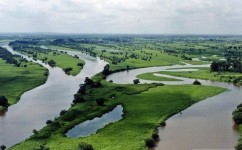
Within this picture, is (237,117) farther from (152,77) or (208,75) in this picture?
(208,75)

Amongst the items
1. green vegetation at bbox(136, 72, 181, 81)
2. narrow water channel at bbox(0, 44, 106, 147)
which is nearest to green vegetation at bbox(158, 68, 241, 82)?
green vegetation at bbox(136, 72, 181, 81)

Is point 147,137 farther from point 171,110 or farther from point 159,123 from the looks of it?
point 171,110

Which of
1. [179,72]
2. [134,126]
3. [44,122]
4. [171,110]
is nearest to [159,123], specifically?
[134,126]

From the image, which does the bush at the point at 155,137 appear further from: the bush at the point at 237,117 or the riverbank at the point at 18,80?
the riverbank at the point at 18,80

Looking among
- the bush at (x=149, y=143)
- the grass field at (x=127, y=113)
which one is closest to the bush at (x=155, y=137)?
the grass field at (x=127, y=113)

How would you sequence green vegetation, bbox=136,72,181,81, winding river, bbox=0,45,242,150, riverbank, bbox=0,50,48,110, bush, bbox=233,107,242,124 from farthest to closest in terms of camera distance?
green vegetation, bbox=136,72,181,81 < riverbank, bbox=0,50,48,110 < bush, bbox=233,107,242,124 < winding river, bbox=0,45,242,150

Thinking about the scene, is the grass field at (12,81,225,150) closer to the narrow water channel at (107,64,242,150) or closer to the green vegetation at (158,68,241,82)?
the narrow water channel at (107,64,242,150)
